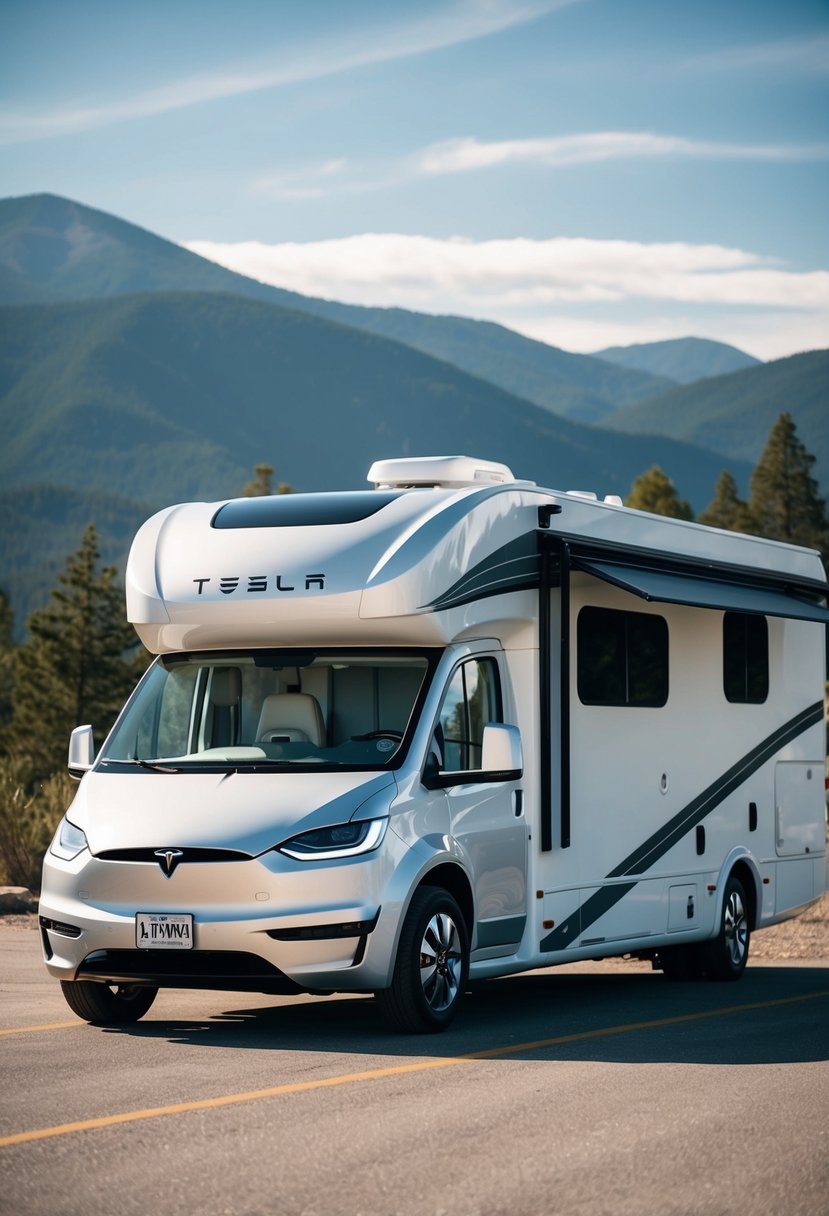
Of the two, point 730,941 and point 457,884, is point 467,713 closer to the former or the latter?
point 457,884

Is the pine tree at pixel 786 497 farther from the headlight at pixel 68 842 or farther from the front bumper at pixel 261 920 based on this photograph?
the front bumper at pixel 261 920

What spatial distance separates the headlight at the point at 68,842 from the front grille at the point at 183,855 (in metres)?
0.22

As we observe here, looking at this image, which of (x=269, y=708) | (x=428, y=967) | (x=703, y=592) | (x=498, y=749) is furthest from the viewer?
(x=703, y=592)

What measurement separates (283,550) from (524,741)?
1.93 m

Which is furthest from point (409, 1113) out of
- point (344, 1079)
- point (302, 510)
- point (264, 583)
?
point (302, 510)

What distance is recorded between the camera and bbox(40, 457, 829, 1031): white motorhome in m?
9.52

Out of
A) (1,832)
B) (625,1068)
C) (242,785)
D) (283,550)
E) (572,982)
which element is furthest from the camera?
(1,832)

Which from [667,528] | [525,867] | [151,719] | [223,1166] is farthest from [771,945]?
[223,1166]

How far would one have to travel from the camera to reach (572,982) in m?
14.3

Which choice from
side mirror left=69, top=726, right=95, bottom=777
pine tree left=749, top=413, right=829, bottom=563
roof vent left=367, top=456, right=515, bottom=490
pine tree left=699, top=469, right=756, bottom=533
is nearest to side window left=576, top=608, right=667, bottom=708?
roof vent left=367, top=456, right=515, bottom=490

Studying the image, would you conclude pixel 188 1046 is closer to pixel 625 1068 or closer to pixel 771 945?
pixel 625 1068

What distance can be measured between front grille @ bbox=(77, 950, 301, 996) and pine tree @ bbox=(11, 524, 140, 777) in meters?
57.5

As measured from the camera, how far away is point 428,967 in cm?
998

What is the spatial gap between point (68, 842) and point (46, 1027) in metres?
1.11
